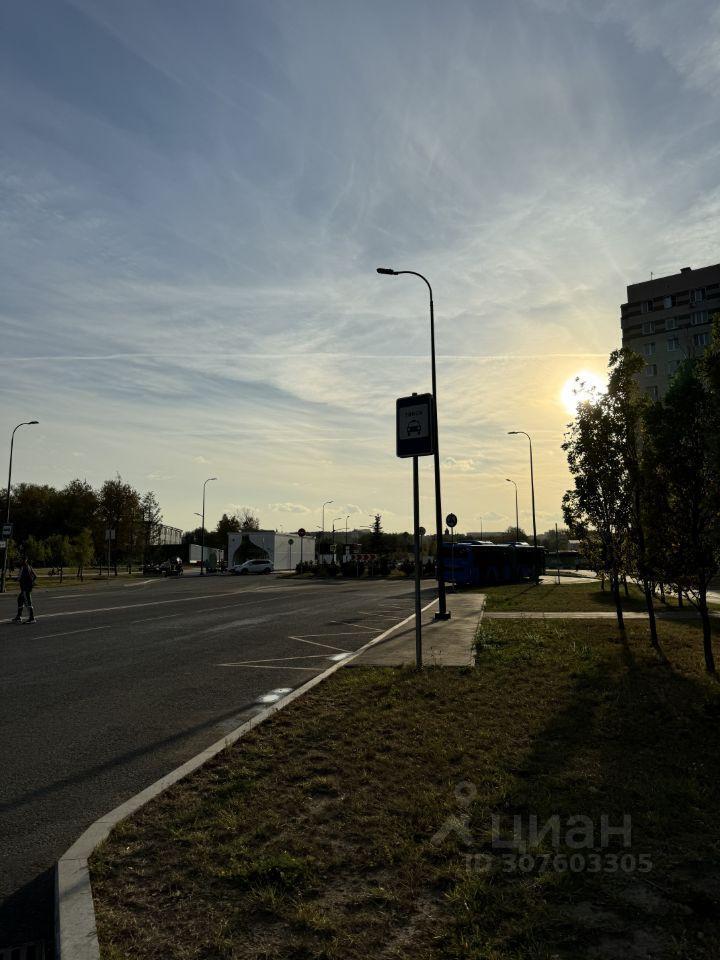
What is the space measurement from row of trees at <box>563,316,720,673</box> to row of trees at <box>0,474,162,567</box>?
157 ft

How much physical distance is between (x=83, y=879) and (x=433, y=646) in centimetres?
963

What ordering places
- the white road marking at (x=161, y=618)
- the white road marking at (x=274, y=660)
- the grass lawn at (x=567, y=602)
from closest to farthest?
1. the white road marking at (x=274, y=660)
2. the white road marking at (x=161, y=618)
3. the grass lawn at (x=567, y=602)

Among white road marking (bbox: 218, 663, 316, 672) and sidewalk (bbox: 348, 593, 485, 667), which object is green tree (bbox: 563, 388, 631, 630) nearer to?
sidewalk (bbox: 348, 593, 485, 667)

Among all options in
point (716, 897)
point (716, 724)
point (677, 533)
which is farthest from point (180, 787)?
point (677, 533)

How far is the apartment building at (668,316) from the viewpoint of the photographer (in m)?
63.9

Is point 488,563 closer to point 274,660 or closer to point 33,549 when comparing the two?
point 274,660

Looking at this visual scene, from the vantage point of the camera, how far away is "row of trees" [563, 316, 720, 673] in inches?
367

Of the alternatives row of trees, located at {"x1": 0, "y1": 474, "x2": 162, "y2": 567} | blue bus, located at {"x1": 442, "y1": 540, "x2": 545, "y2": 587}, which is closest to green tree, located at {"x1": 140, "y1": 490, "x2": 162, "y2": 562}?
row of trees, located at {"x1": 0, "y1": 474, "x2": 162, "y2": 567}

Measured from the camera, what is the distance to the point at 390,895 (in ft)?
11.1

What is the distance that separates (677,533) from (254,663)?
7258 mm

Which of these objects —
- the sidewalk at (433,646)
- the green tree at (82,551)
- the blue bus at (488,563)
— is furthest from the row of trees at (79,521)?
the sidewalk at (433,646)

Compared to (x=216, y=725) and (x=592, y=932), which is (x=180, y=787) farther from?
(x=592, y=932)

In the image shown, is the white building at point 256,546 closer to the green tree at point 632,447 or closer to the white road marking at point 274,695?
the green tree at point 632,447

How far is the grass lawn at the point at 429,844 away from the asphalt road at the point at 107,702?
1.66 feet
